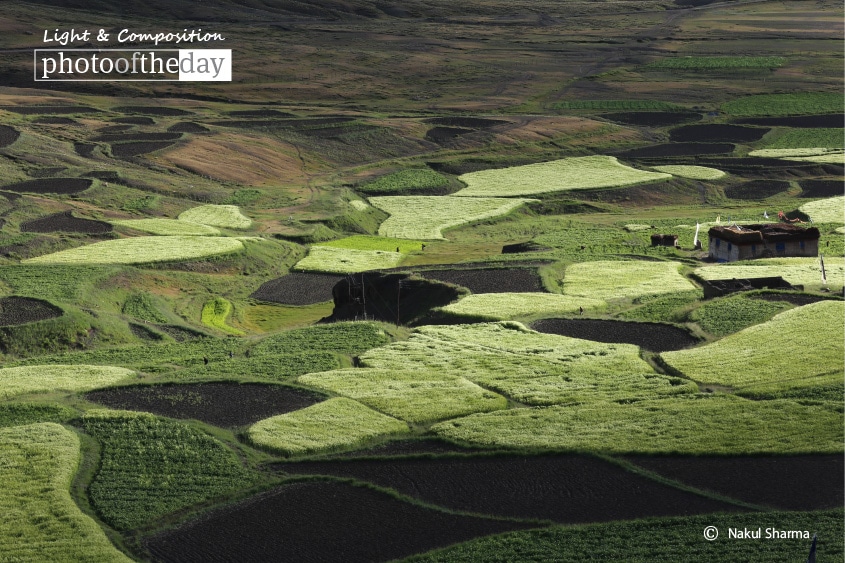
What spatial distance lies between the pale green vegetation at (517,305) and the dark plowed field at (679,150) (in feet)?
238

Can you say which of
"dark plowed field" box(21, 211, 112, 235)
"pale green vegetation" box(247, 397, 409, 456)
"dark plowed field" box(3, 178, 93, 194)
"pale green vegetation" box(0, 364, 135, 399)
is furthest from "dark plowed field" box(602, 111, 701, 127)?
"pale green vegetation" box(247, 397, 409, 456)

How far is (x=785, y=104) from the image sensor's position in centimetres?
17175

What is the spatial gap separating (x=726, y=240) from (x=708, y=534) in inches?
2063

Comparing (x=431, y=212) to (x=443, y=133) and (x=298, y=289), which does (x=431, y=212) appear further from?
(x=443, y=133)

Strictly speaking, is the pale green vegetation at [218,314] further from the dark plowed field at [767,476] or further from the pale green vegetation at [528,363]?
the dark plowed field at [767,476]

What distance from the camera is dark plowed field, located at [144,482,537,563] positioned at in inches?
1321

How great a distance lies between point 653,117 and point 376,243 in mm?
77707

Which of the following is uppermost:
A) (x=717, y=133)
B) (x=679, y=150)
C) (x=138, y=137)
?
(x=717, y=133)

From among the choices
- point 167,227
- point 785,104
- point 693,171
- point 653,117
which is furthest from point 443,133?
point 167,227

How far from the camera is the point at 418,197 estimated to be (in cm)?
11819

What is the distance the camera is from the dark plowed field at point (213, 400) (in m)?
46.2

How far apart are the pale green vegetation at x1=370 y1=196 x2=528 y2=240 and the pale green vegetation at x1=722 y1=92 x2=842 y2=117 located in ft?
211

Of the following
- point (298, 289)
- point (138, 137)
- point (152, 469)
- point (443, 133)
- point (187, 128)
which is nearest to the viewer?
point (152, 469)

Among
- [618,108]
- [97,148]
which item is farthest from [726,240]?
[618,108]
